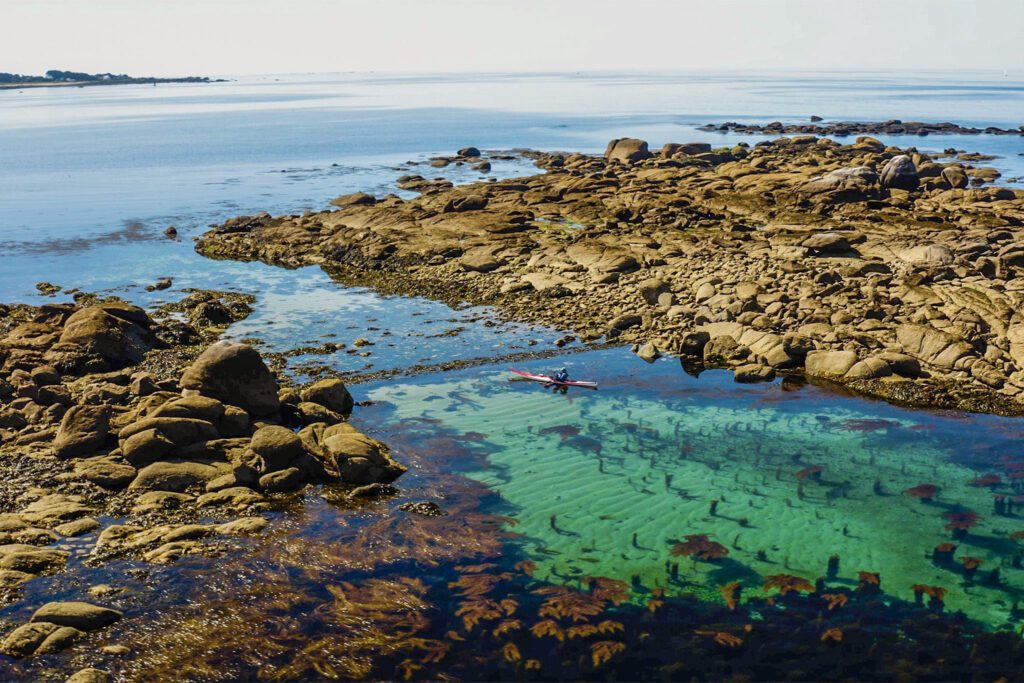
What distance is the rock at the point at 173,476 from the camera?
81.2 ft

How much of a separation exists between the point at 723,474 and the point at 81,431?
20.1 meters

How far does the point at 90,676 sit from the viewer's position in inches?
663

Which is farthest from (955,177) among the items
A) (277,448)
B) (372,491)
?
(277,448)

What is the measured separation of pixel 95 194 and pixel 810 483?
288 feet

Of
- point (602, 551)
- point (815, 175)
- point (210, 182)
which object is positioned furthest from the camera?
point (210, 182)

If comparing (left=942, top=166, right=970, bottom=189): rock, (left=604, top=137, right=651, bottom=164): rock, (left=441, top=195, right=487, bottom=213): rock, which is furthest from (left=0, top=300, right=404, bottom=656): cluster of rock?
(left=604, top=137, right=651, bottom=164): rock

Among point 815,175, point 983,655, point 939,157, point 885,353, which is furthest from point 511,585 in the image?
point 939,157

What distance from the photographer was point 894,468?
85.7 ft

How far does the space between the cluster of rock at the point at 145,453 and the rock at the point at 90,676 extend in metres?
1.43

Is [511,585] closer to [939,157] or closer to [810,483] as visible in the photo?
[810,483]

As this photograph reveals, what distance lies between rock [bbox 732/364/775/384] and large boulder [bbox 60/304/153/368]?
24.9 metres

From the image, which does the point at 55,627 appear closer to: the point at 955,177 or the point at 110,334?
the point at 110,334

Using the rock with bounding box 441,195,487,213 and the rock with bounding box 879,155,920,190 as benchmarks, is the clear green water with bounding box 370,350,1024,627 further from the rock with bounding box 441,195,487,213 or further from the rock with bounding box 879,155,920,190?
the rock with bounding box 879,155,920,190

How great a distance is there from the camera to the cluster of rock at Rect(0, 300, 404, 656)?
21953 mm
